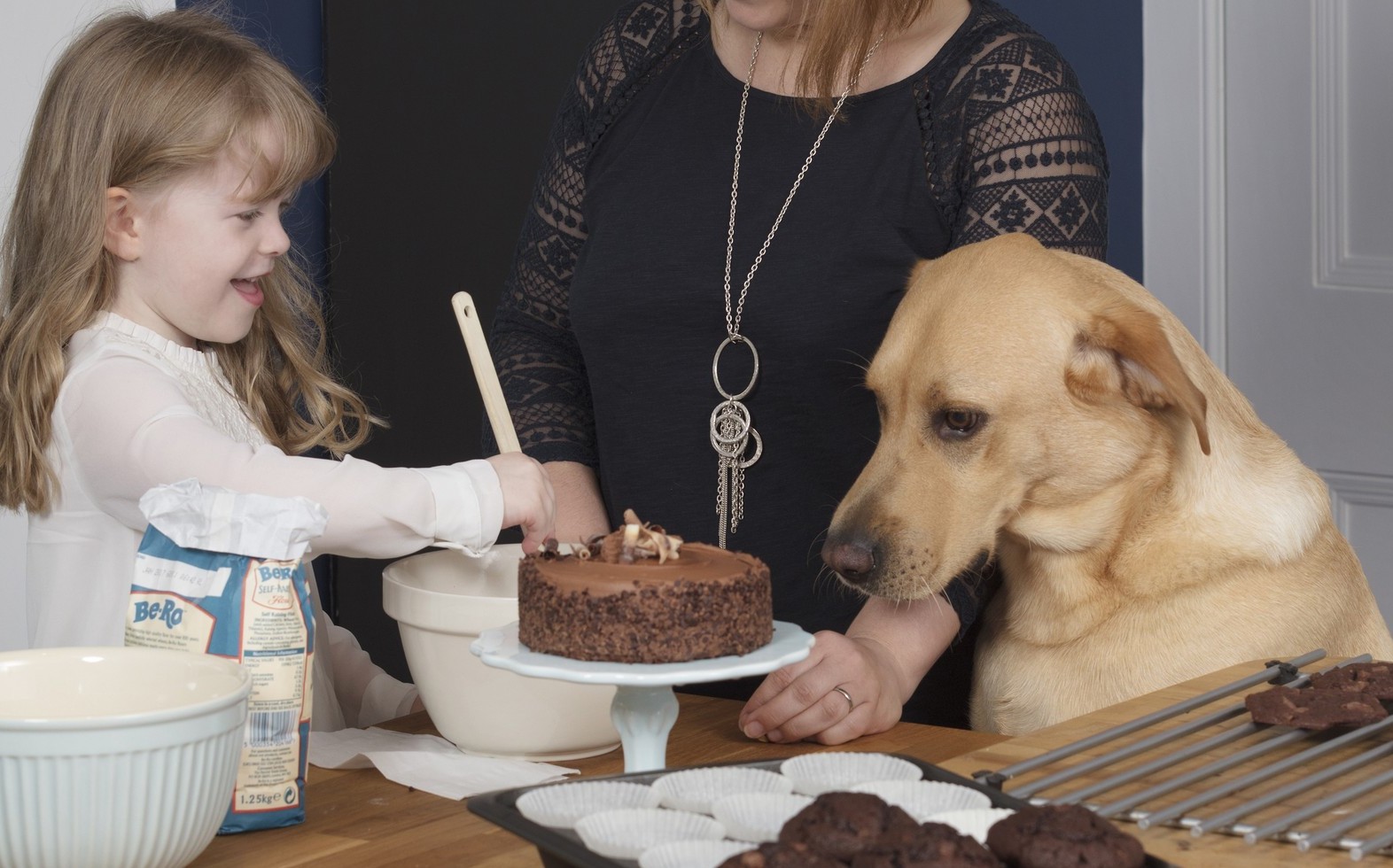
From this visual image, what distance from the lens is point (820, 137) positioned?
5.55ft

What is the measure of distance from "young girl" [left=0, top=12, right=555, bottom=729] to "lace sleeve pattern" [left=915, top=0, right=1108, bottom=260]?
2.08 feet

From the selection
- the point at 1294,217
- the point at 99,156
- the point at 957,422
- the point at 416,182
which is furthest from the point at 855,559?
the point at 1294,217

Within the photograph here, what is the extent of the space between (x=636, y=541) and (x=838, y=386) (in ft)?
2.37

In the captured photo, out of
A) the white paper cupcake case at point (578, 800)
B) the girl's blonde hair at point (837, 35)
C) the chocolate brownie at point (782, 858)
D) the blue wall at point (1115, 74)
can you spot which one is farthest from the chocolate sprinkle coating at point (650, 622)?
the blue wall at point (1115, 74)

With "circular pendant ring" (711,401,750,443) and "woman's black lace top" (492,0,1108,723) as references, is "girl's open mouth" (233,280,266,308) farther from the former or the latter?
"circular pendant ring" (711,401,750,443)

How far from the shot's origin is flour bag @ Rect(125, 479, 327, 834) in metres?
0.95

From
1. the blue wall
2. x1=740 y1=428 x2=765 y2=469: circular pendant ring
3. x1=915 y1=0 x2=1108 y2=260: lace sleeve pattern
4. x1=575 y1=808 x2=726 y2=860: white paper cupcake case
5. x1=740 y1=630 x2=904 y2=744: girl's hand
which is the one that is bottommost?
x1=740 y1=630 x2=904 y2=744: girl's hand

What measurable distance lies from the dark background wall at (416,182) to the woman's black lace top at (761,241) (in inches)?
26.9

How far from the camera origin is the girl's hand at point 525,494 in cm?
122

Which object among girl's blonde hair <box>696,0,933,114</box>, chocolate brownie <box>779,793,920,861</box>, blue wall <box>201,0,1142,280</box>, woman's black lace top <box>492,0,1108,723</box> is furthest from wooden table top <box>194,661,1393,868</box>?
blue wall <box>201,0,1142,280</box>

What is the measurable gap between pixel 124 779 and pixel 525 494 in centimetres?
48

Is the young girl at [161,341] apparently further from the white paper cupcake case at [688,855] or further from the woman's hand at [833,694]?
the white paper cupcake case at [688,855]

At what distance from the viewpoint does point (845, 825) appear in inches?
27.6

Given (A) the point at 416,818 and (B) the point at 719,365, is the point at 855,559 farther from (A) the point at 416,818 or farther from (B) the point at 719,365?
(A) the point at 416,818
